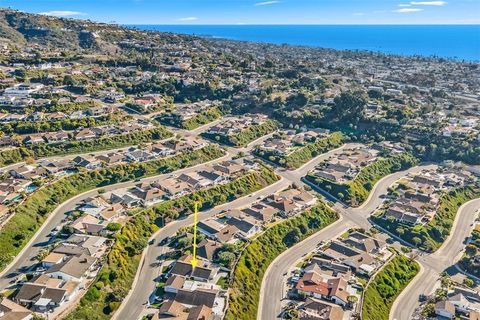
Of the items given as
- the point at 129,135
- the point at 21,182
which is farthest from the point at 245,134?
the point at 21,182

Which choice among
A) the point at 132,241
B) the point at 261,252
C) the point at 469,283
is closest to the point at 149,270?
the point at 132,241

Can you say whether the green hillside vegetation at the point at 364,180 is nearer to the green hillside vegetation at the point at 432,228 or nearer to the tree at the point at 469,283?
the green hillside vegetation at the point at 432,228

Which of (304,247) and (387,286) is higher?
(304,247)

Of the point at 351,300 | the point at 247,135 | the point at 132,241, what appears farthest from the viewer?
the point at 247,135

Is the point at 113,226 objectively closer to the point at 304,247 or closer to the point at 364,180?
the point at 304,247

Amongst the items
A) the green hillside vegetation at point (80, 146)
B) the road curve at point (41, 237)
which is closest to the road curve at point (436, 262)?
the road curve at point (41, 237)

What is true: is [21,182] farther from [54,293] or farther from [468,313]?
[468,313]

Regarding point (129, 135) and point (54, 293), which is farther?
point (129, 135)

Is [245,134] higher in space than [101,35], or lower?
lower
